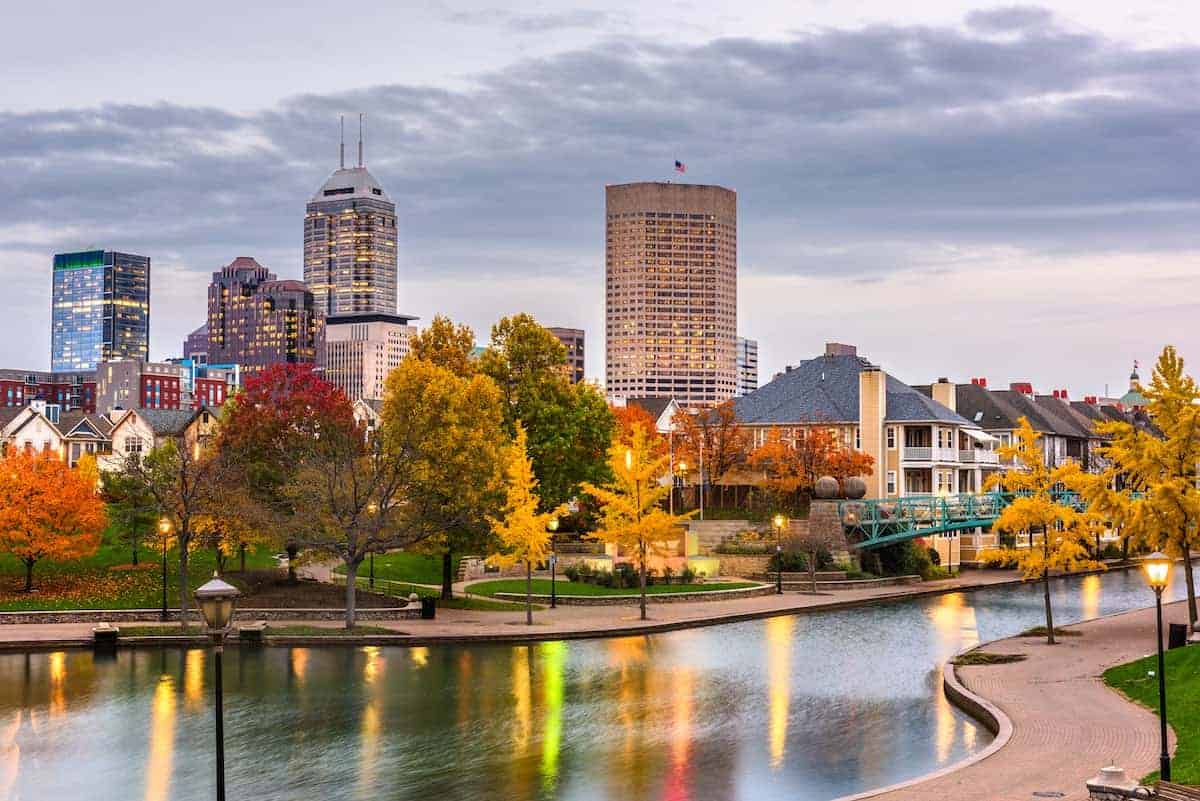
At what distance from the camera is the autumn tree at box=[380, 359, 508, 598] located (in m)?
58.1

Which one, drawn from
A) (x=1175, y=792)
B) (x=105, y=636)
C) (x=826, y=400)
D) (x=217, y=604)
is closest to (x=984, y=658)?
(x=1175, y=792)

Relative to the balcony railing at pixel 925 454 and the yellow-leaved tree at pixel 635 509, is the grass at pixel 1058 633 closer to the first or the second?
the yellow-leaved tree at pixel 635 509

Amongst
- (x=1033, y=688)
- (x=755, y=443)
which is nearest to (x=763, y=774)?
(x=1033, y=688)

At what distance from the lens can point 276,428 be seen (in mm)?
66062

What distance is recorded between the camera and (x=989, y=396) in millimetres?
117188

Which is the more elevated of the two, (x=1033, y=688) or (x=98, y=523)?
(x=98, y=523)

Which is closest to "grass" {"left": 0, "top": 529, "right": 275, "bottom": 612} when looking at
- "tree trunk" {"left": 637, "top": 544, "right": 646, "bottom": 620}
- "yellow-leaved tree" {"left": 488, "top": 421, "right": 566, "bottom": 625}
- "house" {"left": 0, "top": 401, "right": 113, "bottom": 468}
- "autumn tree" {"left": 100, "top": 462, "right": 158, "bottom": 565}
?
"autumn tree" {"left": 100, "top": 462, "right": 158, "bottom": 565}

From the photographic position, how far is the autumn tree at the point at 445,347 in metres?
69.1

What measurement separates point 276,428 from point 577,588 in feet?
57.1

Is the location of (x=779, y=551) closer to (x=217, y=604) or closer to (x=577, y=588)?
(x=577, y=588)

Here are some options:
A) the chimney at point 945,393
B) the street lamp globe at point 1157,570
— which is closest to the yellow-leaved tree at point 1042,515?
the street lamp globe at point 1157,570

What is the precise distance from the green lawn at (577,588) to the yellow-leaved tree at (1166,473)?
25151 millimetres

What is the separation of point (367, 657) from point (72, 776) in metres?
18.1

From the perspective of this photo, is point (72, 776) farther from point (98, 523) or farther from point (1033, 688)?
point (98, 523)
